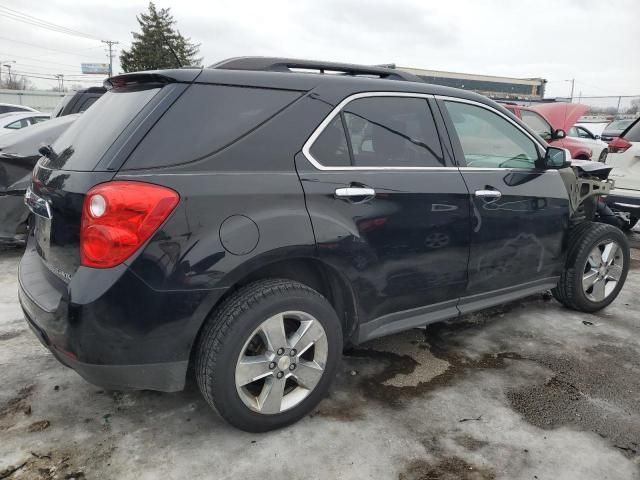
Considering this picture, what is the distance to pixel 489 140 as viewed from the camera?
3395mm

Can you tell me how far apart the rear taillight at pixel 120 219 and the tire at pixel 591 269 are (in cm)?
324

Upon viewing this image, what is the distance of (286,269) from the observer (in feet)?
8.25

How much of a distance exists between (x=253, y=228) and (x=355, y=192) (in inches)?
23.6

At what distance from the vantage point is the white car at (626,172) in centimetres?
625

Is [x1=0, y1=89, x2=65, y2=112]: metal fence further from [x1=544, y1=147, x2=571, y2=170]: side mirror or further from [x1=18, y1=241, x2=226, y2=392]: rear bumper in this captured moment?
[x1=18, y1=241, x2=226, y2=392]: rear bumper

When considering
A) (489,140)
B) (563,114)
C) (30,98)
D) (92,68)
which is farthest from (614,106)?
(92,68)

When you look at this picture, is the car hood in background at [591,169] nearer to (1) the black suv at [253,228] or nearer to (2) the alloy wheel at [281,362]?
(1) the black suv at [253,228]

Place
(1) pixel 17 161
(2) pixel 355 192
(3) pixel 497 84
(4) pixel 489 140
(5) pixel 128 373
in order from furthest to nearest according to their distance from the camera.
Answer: (3) pixel 497 84
(1) pixel 17 161
(4) pixel 489 140
(2) pixel 355 192
(5) pixel 128 373

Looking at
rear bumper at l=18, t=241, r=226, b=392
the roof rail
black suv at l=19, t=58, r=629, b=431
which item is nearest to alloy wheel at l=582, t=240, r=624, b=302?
black suv at l=19, t=58, r=629, b=431

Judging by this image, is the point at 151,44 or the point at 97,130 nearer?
the point at 97,130

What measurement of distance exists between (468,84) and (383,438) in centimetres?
3904

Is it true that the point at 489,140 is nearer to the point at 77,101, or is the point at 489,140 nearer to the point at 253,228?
the point at 253,228

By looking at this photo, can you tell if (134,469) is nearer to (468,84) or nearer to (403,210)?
(403,210)

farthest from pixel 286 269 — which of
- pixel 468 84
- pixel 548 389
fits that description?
pixel 468 84
